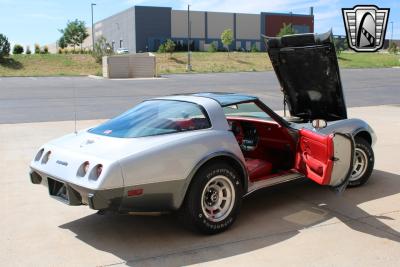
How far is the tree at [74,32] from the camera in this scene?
7719 centimetres

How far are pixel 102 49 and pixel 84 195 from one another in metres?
41.8

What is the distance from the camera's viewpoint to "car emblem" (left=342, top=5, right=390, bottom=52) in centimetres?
970

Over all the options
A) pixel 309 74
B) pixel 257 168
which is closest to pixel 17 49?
pixel 309 74

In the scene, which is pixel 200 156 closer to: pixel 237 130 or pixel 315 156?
pixel 315 156

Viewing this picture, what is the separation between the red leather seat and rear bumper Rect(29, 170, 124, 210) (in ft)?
5.82

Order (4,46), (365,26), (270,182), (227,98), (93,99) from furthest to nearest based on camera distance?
1. (4,46)
2. (93,99)
3. (365,26)
4. (270,182)
5. (227,98)

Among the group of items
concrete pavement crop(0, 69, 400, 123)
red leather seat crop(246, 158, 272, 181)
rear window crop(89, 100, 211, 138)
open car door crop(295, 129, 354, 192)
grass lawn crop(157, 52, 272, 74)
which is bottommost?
concrete pavement crop(0, 69, 400, 123)

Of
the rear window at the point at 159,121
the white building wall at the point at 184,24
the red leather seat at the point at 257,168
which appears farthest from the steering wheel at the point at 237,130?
the white building wall at the point at 184,24

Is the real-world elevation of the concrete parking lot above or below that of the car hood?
below

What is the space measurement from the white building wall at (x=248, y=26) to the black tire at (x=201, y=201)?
82321 mm

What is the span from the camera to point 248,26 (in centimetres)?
8569

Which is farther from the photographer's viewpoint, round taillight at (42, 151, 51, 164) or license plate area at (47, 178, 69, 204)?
round taillight at (42, 151, 51, 164)

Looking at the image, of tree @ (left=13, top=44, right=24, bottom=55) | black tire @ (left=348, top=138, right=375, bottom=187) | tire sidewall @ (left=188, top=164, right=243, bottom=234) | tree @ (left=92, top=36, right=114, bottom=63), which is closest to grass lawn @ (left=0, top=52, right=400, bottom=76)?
tree @ (left=92, top=36, right=114, bottom=63)

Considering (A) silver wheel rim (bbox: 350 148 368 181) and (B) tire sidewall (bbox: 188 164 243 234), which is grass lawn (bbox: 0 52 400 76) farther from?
(B) tire sidewall (bbox: 188 164 243 234)
